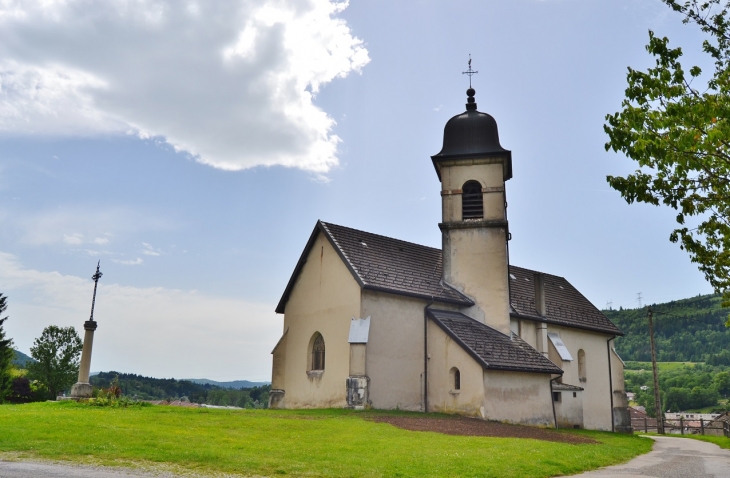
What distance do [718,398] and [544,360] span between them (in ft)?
288

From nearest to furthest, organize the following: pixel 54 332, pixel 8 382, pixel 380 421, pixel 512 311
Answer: pixel 380 421 → pixel 512 311 → pixel 8 382 → pixel 54 332

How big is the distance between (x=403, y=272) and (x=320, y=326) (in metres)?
4.68

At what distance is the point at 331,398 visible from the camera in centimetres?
2544

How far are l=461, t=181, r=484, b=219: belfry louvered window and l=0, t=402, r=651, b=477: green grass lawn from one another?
14.2m

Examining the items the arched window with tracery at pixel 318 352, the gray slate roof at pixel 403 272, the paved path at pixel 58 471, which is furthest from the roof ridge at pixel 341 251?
the paved path at pixel 58 471

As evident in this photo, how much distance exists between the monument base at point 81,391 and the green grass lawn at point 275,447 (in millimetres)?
8165

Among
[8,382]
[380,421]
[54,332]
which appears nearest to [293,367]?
[380,421]

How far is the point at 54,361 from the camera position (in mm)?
62844

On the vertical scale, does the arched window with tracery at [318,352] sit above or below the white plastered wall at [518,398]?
above

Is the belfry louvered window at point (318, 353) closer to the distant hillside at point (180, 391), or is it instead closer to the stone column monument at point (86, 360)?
the stone column monument at point (86, 360)

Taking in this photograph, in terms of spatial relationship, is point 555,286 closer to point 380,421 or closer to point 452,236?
point 452,236

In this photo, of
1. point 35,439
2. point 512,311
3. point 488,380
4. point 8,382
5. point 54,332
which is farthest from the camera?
point 54,332

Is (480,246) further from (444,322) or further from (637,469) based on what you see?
(637,469)

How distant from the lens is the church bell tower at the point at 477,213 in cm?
2944
